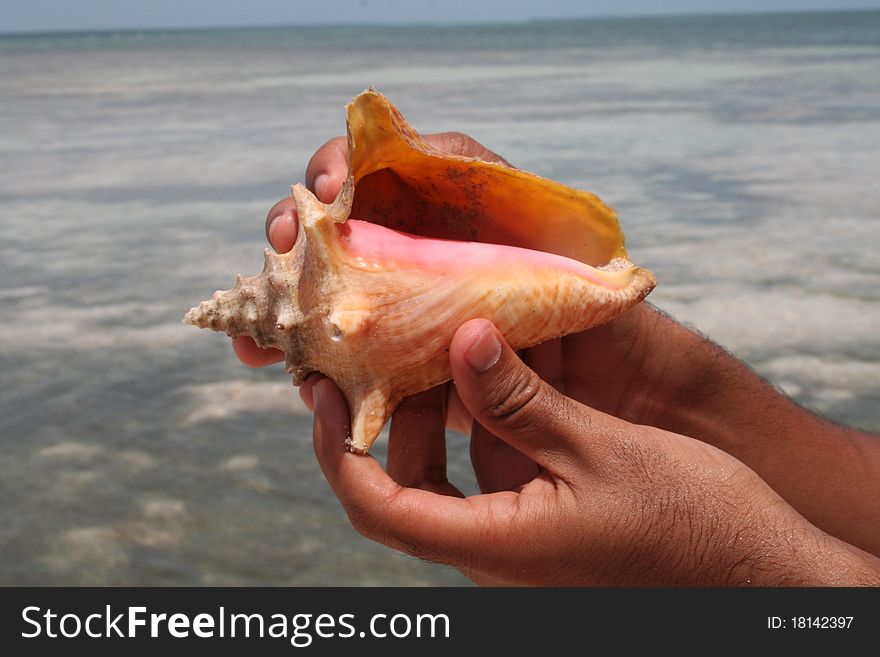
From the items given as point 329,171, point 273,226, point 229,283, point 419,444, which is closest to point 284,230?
point 273,226

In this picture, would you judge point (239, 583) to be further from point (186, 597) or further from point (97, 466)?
point (97, 466)

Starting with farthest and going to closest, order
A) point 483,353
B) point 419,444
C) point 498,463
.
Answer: point 498,463 < point 419,444 < point 483,353

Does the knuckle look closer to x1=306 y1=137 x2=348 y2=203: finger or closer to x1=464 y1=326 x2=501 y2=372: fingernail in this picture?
x1=464 y1=326 x2=501 y2=372: fingernail

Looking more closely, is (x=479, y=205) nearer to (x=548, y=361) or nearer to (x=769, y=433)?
(x=548, y=361)

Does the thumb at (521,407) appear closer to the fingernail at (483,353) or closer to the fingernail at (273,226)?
the fingernail at (483,353)

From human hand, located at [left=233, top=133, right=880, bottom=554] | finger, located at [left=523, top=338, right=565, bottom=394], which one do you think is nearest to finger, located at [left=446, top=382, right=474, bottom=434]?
human hand, located at [left=233, top=133, right=880, bottom=554]

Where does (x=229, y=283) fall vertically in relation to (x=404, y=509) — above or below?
above

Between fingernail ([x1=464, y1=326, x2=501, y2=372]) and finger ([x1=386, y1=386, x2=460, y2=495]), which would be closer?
fingernail ([x1=464, y1=326, x2=501, y2=372])
